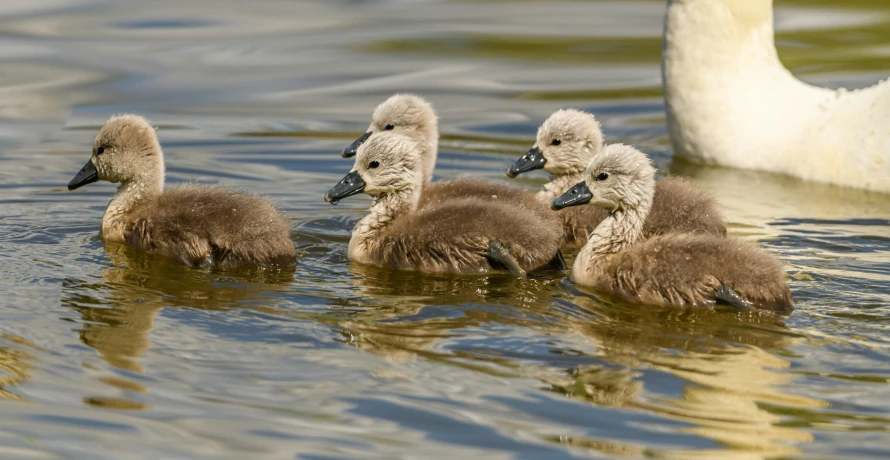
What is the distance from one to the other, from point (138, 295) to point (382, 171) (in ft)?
5.84

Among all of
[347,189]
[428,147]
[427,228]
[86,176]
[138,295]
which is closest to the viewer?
[138,295]

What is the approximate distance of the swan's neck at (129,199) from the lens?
8.98 m

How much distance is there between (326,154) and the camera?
12.1m

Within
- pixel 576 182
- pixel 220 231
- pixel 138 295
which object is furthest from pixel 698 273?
pixel 138 295

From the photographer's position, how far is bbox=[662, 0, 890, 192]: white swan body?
1107 centimetres

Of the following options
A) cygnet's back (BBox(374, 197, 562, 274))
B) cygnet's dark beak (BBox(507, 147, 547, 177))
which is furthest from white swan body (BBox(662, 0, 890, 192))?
cygnet's back (BBox(374, 197, 562, 274))

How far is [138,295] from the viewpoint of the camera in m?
7.65

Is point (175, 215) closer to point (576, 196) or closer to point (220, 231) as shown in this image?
point (220, 231)

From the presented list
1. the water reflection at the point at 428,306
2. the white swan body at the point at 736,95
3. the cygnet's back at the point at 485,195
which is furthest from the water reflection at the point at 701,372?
the white swan body at the point at 736,95

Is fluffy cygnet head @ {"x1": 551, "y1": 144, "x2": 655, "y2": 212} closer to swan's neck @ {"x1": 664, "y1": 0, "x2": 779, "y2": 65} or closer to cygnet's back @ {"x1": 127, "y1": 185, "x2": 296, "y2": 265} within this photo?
cygnet's back @ {"x1": 127, "y1": 185, "x2": 296, "y2": 265}

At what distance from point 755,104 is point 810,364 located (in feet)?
16.7

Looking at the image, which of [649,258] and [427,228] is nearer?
[649,258]

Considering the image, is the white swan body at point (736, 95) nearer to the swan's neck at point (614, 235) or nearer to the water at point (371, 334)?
the water at point (371, 334)

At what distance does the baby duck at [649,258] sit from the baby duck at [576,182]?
1.25 ft
